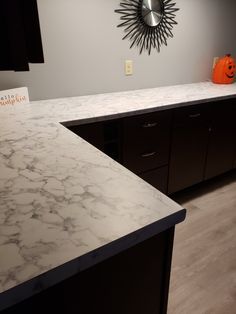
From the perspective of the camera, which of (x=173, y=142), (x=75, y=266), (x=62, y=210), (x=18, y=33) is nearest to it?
(x=75, y=266)

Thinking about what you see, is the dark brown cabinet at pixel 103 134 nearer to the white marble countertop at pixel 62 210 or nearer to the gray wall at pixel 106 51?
the white marble countertop at pixel 62 210

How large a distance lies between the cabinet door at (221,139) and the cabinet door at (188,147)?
91 millimetres

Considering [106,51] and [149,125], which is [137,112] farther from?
[106,51]

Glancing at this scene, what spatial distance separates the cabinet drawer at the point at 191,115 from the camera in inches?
80.9

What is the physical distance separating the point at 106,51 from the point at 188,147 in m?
1.08

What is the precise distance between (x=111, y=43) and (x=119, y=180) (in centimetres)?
171

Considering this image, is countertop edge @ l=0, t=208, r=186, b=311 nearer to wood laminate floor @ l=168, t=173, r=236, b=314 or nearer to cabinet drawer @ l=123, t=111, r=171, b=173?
wood laminate floor @ l=168, t=173, r=236, b=314

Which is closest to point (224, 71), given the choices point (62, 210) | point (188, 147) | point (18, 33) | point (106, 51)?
point (188, 147)

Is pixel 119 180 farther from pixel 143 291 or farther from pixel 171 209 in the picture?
pixel 143 291

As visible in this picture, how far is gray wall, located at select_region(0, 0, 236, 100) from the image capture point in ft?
6.38

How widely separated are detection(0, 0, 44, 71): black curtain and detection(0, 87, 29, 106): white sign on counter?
35.8 inches

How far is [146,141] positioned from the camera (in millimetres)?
1962

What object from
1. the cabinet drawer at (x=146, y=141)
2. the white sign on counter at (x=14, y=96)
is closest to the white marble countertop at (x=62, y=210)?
the white sign on counter at (x=14, y=96)

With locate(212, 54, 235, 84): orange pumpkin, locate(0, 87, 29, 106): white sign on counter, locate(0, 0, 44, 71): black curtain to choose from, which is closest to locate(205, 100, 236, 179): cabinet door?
locate(212, 54, 235, 84): orange pumpkin
